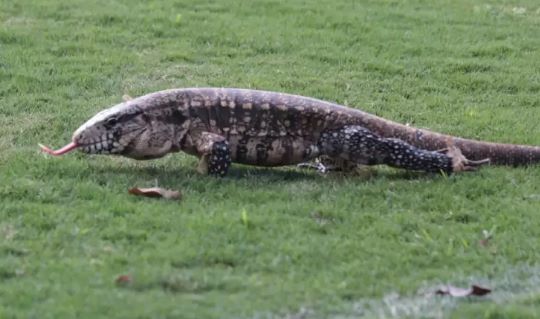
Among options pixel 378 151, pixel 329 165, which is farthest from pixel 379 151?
pixel 329 165

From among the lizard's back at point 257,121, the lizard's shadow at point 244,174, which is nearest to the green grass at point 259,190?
the lizard's shadow at point 244,174

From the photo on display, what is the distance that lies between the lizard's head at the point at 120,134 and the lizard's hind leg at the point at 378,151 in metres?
1.60

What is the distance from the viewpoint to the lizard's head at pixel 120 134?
1024cm

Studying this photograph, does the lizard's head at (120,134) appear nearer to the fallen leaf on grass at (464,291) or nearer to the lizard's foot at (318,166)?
the lizard's foot at (318,166)

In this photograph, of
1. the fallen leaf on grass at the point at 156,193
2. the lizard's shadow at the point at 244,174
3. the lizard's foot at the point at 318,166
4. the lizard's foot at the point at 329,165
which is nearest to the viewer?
the fallen leaf on grass at the point at 156,193

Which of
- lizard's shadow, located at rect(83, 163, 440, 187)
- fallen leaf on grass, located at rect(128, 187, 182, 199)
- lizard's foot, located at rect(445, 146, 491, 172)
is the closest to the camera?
fallen leaf on grass, located at rect(128, 187, 182, 199)

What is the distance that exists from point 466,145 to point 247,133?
2177 mm

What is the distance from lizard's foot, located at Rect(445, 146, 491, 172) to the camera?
1039 centimetres

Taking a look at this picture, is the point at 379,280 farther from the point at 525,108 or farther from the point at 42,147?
the point at 525,108

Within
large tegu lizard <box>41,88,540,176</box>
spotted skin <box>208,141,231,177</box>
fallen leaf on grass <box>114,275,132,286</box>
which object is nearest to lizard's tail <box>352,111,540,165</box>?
large tegu lizard <box>41,88,540,176</box>

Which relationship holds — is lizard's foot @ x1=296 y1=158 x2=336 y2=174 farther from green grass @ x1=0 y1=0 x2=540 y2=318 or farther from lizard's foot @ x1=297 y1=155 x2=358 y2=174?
green grass @ x1=0 y1=0 x2=540 y2=318

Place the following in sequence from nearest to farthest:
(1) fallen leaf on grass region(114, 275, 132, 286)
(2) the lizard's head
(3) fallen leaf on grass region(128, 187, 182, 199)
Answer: (1) fallen leaf on grass region(114, 275, 132, 286)
(3) fallen leaf on grass region(128, 187, 182, 199)
(2) the lizard's head

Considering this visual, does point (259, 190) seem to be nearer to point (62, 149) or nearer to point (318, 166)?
point (318, 166)

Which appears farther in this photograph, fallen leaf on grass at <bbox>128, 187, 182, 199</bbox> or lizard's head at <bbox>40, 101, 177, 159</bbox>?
lizard's head at <bbox>40, 101, 177, 159</bbox>
